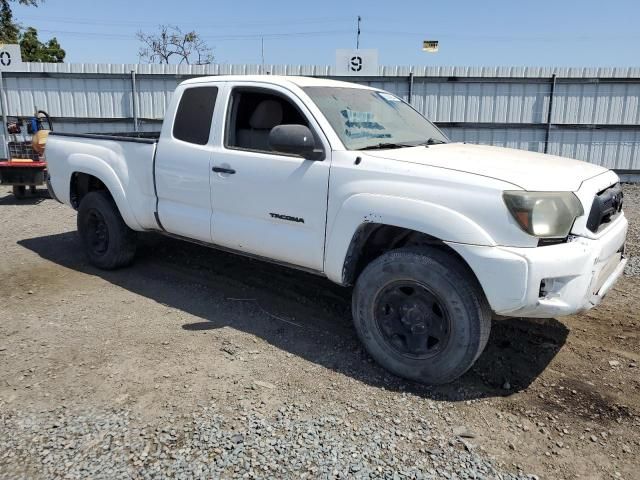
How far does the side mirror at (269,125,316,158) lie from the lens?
388 centimetres

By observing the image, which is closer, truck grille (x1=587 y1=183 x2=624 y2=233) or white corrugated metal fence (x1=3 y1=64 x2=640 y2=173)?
truck grille (x1=587 y1=183 x2=624 y2=233)

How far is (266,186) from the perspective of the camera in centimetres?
426

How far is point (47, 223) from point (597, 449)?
8.20 metres

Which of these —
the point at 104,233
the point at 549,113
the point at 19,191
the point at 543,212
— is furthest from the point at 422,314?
the point at 549,113

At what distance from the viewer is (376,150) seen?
13.1ft

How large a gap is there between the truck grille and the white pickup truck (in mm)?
13

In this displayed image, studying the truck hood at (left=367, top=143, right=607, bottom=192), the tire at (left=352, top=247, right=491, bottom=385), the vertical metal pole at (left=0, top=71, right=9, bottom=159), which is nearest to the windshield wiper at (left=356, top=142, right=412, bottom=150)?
the truck hood at (left=367, top=143, right=607, bottom=192)

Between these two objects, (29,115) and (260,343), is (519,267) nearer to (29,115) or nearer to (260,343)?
(260,343)

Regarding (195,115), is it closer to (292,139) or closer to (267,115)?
(267,115)

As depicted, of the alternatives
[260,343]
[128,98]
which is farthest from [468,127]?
[260,343]

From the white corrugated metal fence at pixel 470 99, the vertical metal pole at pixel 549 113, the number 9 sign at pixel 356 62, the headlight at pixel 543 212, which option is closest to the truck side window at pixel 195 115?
the headlight at pixel 543 212

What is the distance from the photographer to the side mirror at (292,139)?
388cm

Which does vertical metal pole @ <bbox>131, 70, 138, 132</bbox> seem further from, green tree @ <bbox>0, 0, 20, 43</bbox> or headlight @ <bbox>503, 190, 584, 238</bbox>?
green tree @ <bbox>0, 0, 20, 43</bbox>

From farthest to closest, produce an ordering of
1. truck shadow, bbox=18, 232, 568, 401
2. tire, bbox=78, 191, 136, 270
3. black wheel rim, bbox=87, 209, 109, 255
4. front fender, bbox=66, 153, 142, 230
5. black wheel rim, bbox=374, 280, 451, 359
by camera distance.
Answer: black wheel rim, bbox=87, 209, 109, 255, tire, bbox=78, 191, 136, 270, front fender, bbox=66, 153, 142, 230, truck shadow, bbox=18, 232, 568, 401, black wheel rim, bbox=374, 280, 451, 359
